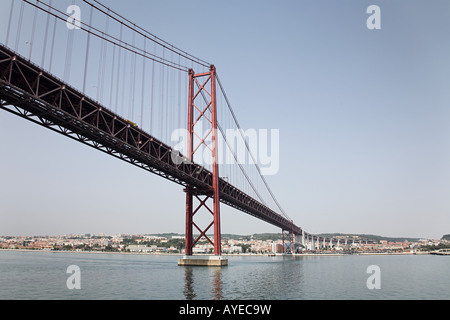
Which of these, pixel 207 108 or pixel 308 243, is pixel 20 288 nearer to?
pixel 207 108

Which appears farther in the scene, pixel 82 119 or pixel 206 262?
pixel 206 262

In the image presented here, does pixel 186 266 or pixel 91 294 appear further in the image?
pixel 186 266

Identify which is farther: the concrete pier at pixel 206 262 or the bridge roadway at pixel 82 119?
the concrete pier at pixel 206 262

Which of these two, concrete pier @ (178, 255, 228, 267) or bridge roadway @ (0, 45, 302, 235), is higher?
bridge roadway @ (0, 45, 302, 235)

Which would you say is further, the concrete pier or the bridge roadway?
the concrete pier

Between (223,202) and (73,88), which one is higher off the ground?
(73,88)

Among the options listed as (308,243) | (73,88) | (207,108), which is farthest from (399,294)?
(308,243)

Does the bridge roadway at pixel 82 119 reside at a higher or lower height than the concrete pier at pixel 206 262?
higher
